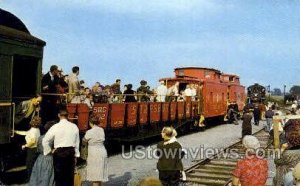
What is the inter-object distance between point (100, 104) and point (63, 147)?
6.51m

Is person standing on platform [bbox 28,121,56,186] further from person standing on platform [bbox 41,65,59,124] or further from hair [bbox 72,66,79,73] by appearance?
hair [bbox 72,66,79,73]

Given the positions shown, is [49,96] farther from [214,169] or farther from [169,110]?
[169,110]

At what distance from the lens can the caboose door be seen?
9242 mm

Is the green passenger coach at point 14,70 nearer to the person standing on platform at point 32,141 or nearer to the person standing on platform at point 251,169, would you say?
the person standing on platform at point 32,141

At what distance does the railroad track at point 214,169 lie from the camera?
37.0 feet

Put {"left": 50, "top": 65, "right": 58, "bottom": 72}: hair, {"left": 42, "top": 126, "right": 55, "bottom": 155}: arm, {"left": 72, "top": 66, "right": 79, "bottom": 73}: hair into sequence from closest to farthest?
{"left": 42, "top": 126, "right": 55, "bottom": 155}: arm, {"left": 50, "top": 65, "right": 58, "bottom": 72}: hair, {"left": 72, "top": 66, "right": 79, "bottom": 73}: hair

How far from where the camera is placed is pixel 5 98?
940cm

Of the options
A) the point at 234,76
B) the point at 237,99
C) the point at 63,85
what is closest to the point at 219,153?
the point at 63,85

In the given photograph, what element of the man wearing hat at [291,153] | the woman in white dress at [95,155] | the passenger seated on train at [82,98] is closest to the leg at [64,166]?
the woman in white dress at [95,155]

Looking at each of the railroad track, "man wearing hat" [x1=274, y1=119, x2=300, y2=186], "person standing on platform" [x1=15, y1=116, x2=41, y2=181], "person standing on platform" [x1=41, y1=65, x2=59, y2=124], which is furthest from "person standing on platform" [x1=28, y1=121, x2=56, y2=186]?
"man wearing hat" [x1=274, y1=119, x2=300, y2=186]

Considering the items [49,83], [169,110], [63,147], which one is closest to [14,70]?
[49,83]

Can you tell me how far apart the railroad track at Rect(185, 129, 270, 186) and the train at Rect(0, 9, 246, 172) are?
3419 millimetres

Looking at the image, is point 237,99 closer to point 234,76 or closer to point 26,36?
point 234,76

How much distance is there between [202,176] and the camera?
11.8 metres
